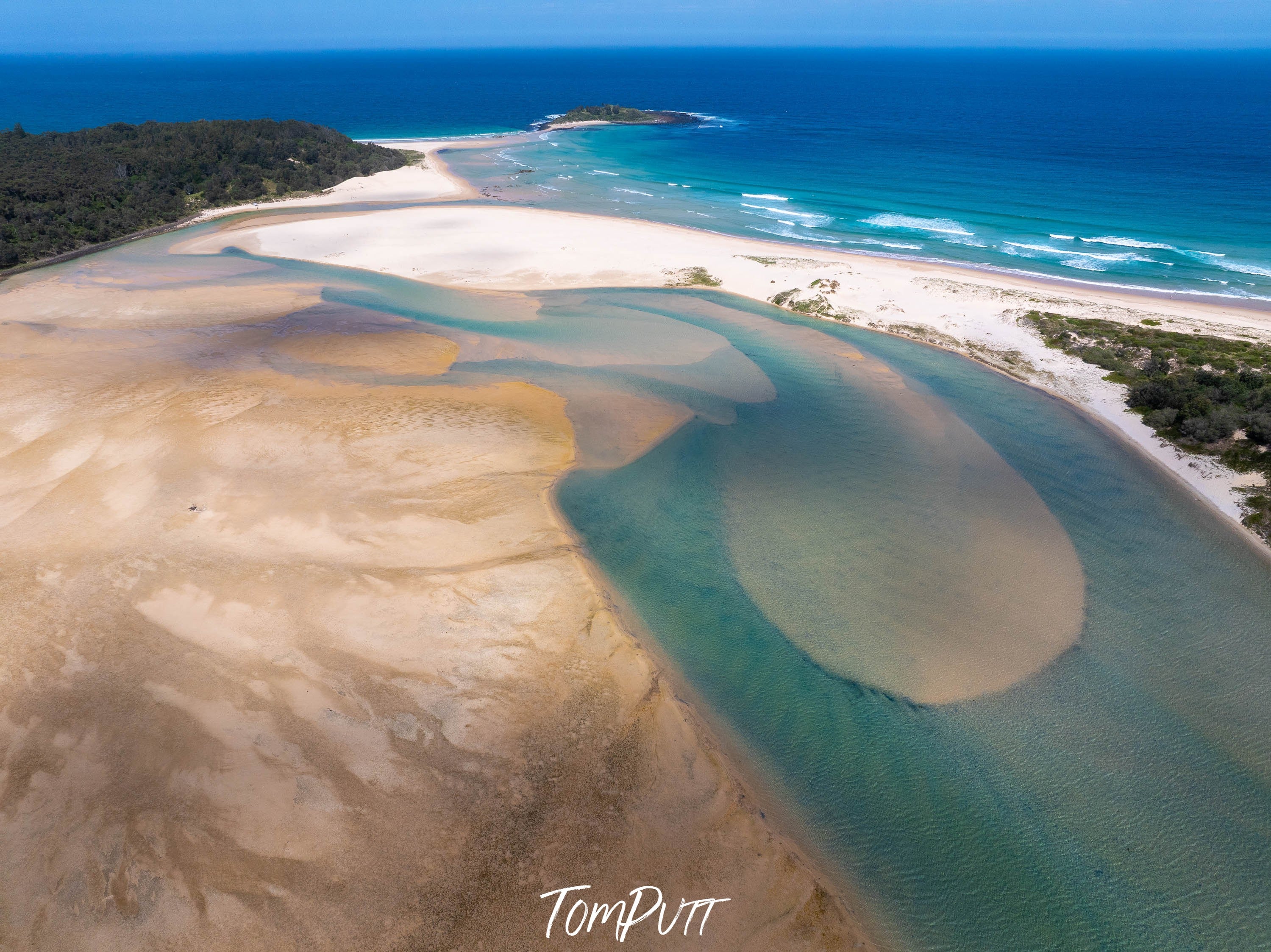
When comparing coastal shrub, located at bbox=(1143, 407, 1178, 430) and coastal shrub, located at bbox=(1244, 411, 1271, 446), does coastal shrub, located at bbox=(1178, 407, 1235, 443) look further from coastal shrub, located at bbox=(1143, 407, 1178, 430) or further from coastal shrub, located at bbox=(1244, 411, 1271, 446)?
coastal shrub, located at bbox=(1143, 407, 1178, 430)

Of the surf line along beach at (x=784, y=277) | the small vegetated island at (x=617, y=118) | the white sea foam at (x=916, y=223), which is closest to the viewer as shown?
the surf line along beach at (x=784, y=277)

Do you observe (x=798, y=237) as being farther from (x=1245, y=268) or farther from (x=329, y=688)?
(x=329, y=688)

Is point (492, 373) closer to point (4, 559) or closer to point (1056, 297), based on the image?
point (4, 559)

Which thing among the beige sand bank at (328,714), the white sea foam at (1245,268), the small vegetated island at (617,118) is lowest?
the beige sand bank at (328,714)

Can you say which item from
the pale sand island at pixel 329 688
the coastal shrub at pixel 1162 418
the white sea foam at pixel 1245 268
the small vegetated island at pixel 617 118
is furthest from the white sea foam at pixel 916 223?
the small vegetated island at pixel 617 118

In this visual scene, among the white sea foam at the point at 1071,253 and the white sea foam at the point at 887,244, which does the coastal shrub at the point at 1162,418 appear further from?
the white sea foam at the point at 887,244

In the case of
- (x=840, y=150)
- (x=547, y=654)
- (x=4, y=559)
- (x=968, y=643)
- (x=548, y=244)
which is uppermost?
(x=840, y=150)

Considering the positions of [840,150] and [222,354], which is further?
[840,150]

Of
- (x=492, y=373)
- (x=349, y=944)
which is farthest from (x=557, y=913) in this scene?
(x=492, y=373)
